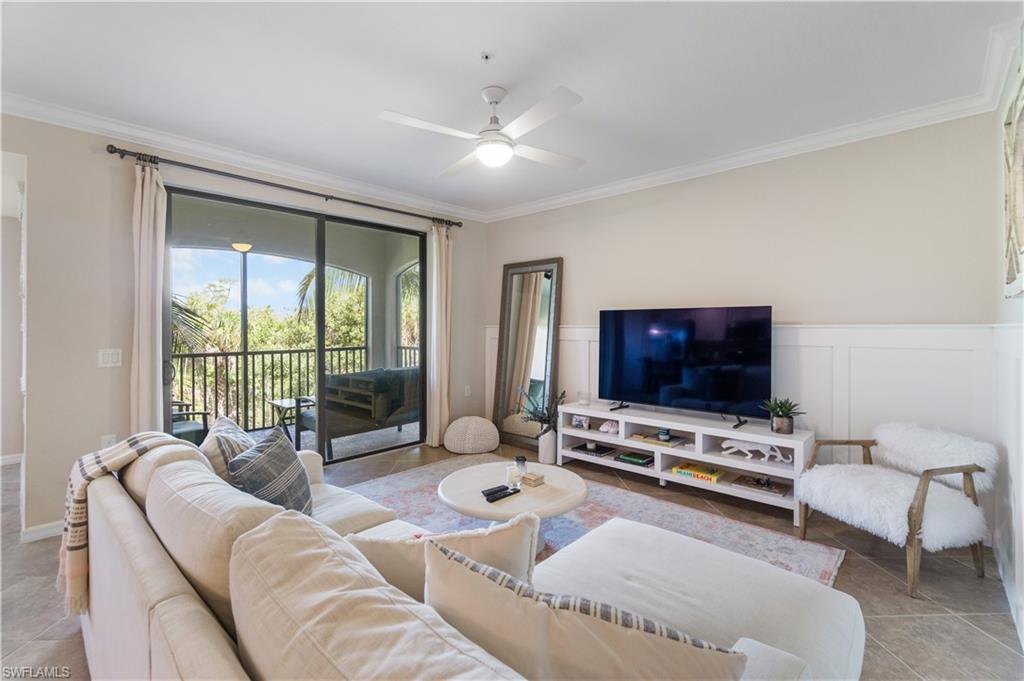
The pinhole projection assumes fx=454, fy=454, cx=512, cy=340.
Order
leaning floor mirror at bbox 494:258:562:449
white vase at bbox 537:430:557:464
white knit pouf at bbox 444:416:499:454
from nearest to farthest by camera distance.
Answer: white vase at bbox 537:430:557:464
white knit pouf at bbox 444:416:499:454
leaning floor mirror at bbox 494:258:562:449

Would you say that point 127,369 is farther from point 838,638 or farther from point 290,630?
point 838,638

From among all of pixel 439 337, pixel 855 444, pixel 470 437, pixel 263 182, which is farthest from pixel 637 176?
pixel 263 182

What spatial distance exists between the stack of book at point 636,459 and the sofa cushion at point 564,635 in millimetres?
3105

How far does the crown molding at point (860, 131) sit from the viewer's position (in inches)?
87.4

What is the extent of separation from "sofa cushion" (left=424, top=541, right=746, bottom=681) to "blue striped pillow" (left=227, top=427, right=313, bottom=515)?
1093 mm

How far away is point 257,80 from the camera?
2479mm

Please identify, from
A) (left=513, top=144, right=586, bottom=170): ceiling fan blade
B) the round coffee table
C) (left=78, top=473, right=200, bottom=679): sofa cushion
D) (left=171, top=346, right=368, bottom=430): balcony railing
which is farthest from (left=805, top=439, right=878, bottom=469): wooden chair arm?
(left=171, top=346, right=368, bottom=430): balcony railing

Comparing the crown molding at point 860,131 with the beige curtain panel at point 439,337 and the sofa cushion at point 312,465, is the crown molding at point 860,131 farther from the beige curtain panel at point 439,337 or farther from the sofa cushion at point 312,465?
the sofa cushion at point 312,465

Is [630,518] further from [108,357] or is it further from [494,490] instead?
[108,357]

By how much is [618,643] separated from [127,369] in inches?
144

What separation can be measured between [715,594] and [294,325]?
3.80 m

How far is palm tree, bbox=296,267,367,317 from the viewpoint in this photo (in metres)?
4.08

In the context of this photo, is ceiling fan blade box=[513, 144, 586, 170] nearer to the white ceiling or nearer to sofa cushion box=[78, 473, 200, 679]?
A: the white ceiling

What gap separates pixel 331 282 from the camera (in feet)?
13.9
